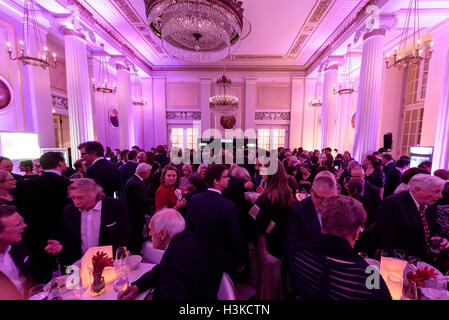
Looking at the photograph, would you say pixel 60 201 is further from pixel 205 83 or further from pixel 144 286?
pixel 205 83

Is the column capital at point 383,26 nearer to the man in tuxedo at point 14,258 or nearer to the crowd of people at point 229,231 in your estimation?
the crowd of people at point 229,231

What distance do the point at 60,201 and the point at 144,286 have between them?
1744 mm

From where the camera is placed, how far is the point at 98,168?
3.18m

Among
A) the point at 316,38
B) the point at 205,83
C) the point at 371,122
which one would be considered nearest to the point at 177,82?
the point at 205,83

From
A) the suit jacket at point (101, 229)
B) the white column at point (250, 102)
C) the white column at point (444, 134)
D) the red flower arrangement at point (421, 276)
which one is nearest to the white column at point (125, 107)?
the white column at point (250, 102)

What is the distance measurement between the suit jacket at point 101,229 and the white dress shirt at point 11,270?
0.39m

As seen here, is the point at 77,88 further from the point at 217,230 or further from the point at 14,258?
the point at 217,230

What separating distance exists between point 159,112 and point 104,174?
31.0ft

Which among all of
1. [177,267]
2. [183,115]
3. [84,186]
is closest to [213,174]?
[177,267]

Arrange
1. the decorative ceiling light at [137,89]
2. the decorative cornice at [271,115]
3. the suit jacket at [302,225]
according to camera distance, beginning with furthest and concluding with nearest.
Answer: the decorative cornice at [271,115] → the decorative ceiling light at [137,89] → the suit jacket at [302,225]

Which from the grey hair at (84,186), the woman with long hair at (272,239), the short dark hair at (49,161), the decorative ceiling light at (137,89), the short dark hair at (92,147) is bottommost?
the woman with long hair at (272,239)

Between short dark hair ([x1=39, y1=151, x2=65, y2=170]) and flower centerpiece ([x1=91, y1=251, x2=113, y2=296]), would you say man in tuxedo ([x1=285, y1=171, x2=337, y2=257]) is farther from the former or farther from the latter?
short dark hair ([x1=39, y1=151, x2=65, y2=170])

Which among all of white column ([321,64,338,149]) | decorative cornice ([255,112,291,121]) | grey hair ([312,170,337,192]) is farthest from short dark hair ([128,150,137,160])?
decorative cornice ([255,112,291,121])

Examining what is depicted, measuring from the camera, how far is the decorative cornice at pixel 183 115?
39.1ft
